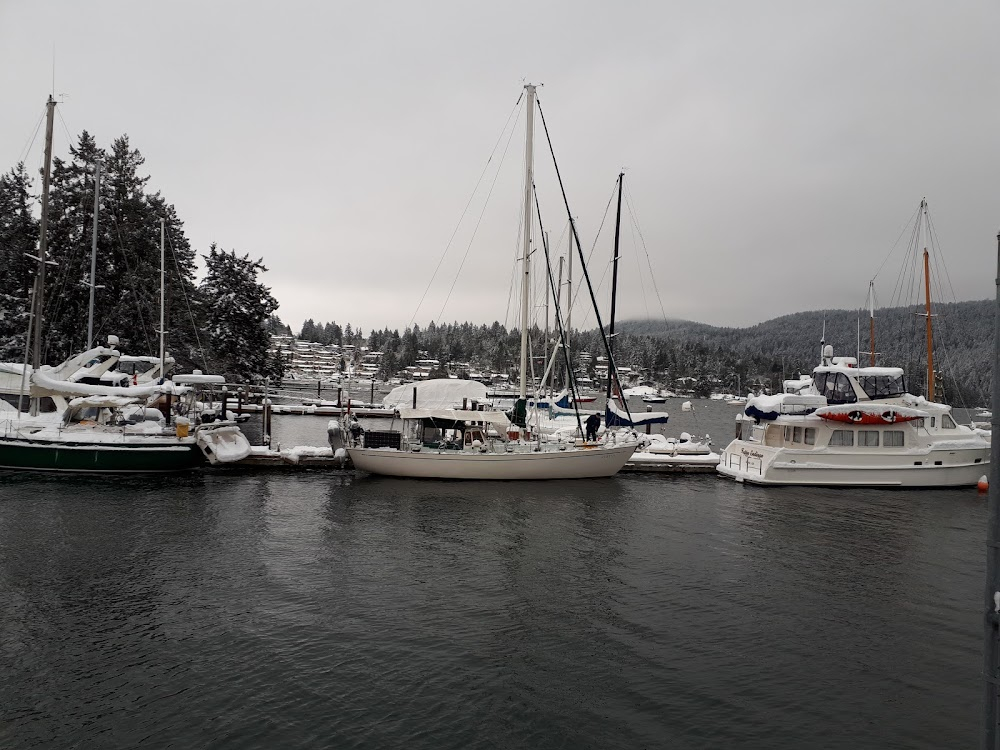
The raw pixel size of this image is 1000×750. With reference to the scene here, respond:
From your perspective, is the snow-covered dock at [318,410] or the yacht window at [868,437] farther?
the snow-covered dock at [318,410]

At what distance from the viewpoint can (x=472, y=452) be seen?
25.2 m

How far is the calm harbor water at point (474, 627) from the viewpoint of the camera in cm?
823

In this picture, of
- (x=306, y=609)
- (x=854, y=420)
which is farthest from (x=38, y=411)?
(x=854, y=420)

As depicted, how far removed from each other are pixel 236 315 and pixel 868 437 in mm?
47544

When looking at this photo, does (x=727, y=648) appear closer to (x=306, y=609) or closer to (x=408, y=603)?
(x=408, y=603)

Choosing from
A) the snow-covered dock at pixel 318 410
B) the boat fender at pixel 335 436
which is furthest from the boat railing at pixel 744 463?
the snow-covered dock at pixel 318 410

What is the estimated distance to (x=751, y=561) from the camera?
631 inches

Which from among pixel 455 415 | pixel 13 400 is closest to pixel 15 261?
pixel 13 400

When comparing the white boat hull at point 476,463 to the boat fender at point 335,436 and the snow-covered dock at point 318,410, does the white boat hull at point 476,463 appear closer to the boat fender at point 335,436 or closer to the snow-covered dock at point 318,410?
the boat fender at point 335,436

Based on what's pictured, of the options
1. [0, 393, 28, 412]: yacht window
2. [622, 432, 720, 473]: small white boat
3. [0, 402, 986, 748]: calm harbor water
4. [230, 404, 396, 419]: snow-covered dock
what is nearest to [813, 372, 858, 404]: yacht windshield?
[622, 432, 720, 473]: small white boat

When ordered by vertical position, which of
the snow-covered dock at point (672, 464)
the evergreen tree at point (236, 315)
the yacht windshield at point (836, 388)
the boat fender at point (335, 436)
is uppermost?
the evergreen tree at point (236, 315)

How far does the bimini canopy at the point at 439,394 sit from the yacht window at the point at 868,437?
57.7ft

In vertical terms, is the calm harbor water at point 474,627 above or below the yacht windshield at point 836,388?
below

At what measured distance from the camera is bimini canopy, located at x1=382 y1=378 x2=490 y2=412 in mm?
28438
